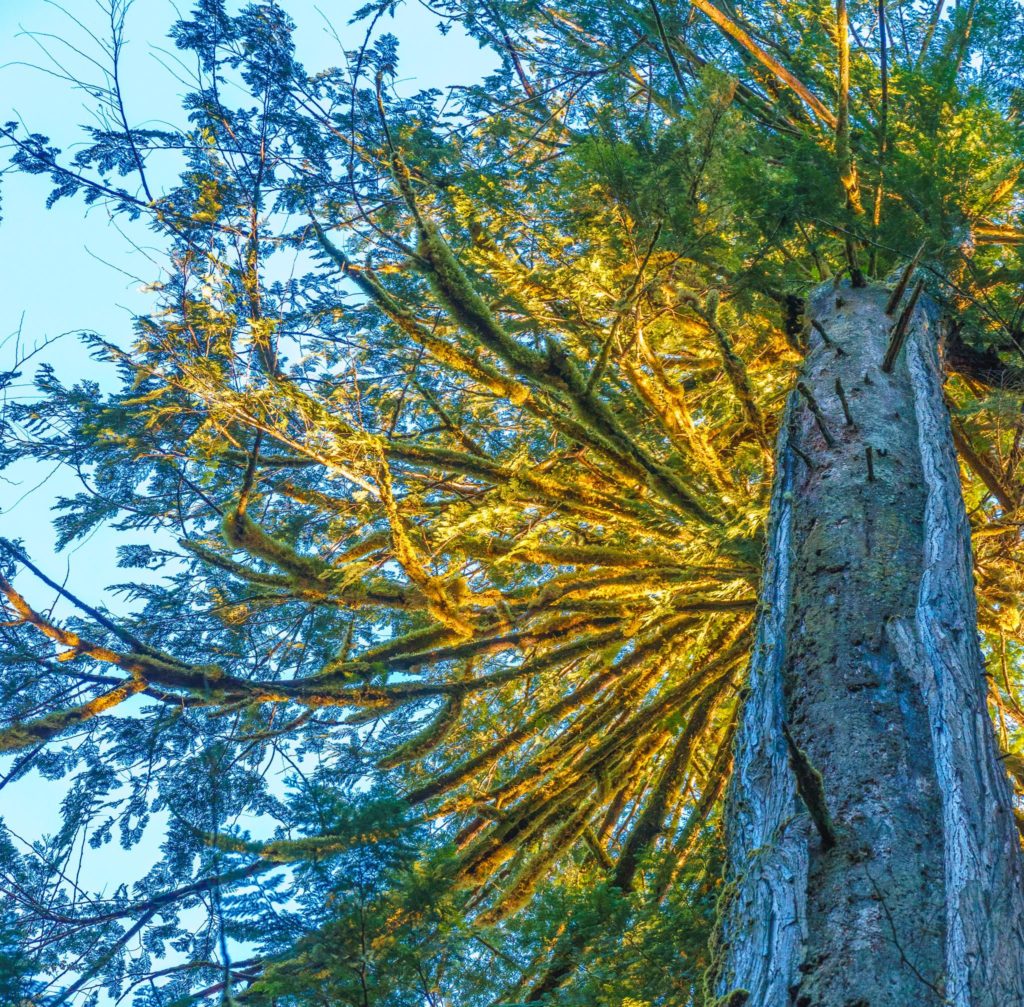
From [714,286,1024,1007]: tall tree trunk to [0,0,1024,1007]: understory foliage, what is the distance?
3.69ft

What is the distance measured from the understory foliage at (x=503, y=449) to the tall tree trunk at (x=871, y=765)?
44.2 inches

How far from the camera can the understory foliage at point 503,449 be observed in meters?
4.06

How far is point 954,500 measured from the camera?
311cm

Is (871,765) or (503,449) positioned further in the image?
(503,449)

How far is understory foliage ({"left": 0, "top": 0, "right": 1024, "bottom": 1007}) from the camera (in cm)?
406

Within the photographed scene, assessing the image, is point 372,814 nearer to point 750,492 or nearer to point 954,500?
point 954,500

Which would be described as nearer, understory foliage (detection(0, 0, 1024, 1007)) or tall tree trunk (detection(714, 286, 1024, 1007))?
tall tree trunk (detection(714, 286, 1024, 1007))

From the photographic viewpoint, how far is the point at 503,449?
6754 mm

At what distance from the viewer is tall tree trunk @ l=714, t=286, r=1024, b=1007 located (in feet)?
6.10

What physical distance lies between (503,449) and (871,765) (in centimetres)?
470

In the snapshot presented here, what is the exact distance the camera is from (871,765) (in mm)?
2305

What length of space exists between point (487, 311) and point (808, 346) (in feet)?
6.19

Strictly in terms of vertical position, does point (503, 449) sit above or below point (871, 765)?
above

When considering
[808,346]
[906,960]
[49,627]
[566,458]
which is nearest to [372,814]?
[906,960]
